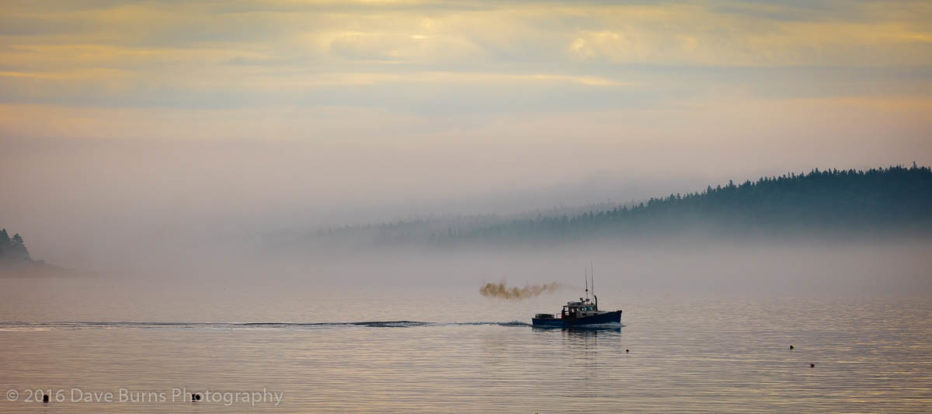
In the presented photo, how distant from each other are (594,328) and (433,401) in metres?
92.8

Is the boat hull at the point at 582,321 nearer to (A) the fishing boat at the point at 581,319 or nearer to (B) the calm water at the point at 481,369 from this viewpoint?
(A) the fishing boat at the point at 581,319

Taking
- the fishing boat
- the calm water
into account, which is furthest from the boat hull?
the calm water

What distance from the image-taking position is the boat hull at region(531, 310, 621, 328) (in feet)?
610

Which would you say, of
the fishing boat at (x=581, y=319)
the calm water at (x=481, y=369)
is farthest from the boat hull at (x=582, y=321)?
the calm water at (x=481, y=369)

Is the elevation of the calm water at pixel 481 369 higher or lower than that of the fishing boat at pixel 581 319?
lower

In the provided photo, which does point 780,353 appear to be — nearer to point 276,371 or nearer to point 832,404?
point 832,404

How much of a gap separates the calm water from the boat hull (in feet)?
8.41

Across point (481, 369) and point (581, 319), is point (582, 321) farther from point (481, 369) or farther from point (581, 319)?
point (481, 369)

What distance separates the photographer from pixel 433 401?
319 feet

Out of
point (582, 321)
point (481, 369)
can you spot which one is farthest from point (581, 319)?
point (481, 369)

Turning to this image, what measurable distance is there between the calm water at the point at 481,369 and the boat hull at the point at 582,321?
2563mm

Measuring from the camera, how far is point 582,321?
186 metres

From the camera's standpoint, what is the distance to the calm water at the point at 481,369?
97.1 m

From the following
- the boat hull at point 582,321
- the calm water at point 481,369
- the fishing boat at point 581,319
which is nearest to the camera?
the calm water at point 481,369
